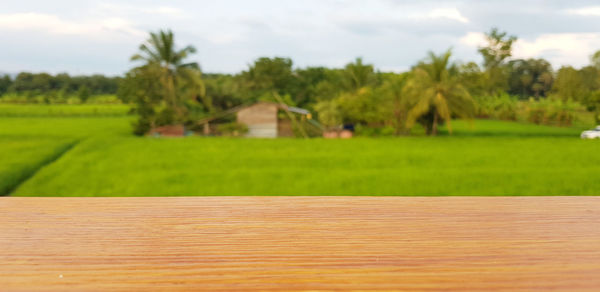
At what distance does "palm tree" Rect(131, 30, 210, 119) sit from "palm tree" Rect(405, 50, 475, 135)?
6.80 metres

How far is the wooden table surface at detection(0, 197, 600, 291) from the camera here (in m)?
0.20

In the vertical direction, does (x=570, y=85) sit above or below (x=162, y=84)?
below

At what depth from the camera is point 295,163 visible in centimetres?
754

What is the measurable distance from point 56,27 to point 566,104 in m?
9.35

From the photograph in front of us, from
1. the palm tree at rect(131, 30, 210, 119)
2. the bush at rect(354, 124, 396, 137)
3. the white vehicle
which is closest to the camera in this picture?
the white vehicle

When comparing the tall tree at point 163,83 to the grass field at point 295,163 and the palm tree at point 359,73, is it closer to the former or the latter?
the grass field at point 295,163

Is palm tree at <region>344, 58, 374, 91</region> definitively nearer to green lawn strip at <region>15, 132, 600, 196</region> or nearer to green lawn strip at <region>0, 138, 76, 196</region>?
green lawn strip at <region>15, 132, 600, 196</region>

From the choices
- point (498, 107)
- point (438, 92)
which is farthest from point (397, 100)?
point (498, 107)

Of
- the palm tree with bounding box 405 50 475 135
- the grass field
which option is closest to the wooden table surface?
the grass field

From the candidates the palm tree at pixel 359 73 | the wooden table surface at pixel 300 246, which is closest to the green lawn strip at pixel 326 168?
the palm tree at pixel 359 73

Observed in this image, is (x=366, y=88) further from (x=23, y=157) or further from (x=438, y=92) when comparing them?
(x=23, y=157)

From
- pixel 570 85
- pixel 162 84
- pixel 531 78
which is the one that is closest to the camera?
pixel 570 85

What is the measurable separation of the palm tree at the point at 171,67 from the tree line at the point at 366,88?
3 cm

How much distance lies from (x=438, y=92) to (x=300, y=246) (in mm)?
9169
